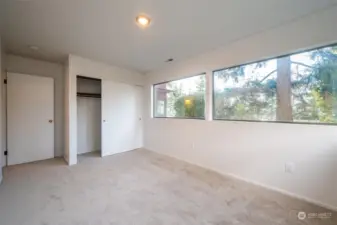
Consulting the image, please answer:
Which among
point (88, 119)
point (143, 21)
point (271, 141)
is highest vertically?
point (143, 21)

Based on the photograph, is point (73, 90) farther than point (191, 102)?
No

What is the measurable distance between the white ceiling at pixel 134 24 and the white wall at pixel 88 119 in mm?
1277

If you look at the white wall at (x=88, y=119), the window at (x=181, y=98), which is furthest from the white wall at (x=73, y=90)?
the window at (x=181, y=98)

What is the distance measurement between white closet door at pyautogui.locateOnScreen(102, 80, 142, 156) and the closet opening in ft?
1.31

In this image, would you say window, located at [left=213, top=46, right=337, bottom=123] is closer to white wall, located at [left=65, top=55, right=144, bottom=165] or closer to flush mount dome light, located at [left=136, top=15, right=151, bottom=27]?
flush mount dome light, located at [left=136, top=15, right=151, bottom=27]

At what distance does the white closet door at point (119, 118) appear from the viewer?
14.6ft

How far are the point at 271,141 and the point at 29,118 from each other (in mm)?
4657

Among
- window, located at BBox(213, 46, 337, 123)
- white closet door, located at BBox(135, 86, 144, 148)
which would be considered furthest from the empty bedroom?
white closet door, located at BBox(135, 86, 144, 148)

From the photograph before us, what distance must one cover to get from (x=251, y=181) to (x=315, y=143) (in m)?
1.05

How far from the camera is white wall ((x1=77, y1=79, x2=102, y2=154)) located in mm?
4660

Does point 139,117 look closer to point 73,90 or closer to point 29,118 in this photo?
point 73,90

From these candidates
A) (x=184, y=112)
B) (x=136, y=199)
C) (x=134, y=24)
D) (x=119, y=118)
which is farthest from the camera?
(x=119, y=118)

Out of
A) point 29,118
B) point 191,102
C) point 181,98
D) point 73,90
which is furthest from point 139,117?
point 29,118

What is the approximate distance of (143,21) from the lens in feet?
7.77
